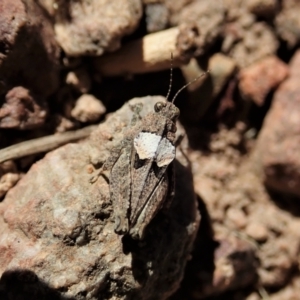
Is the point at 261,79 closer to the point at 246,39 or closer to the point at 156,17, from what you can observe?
the point at 246,39

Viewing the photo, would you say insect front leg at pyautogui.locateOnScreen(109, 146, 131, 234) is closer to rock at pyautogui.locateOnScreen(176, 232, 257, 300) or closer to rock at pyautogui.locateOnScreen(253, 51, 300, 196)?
rock at pyautogui.locateOnScreen(176, 232, 257, 300)

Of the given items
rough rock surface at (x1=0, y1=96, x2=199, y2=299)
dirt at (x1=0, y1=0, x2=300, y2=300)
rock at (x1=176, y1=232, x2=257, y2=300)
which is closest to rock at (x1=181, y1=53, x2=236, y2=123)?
dirt at (x1=0, y1=0, x2=300, y2=300)

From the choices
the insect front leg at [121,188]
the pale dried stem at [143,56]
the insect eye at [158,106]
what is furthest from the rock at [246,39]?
the insect front leg at [121,188]

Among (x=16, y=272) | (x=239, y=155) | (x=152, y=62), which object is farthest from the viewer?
(x=239, y=155)

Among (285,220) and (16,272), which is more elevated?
(16,272)

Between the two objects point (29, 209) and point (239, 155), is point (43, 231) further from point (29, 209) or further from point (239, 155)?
point (239, 155)

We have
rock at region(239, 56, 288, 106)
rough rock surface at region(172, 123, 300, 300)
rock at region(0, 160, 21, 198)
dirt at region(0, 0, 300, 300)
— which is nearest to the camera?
rock at region(0, 160, 21, 198)

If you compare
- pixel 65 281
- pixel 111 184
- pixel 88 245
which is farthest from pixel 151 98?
pixel 65 281
